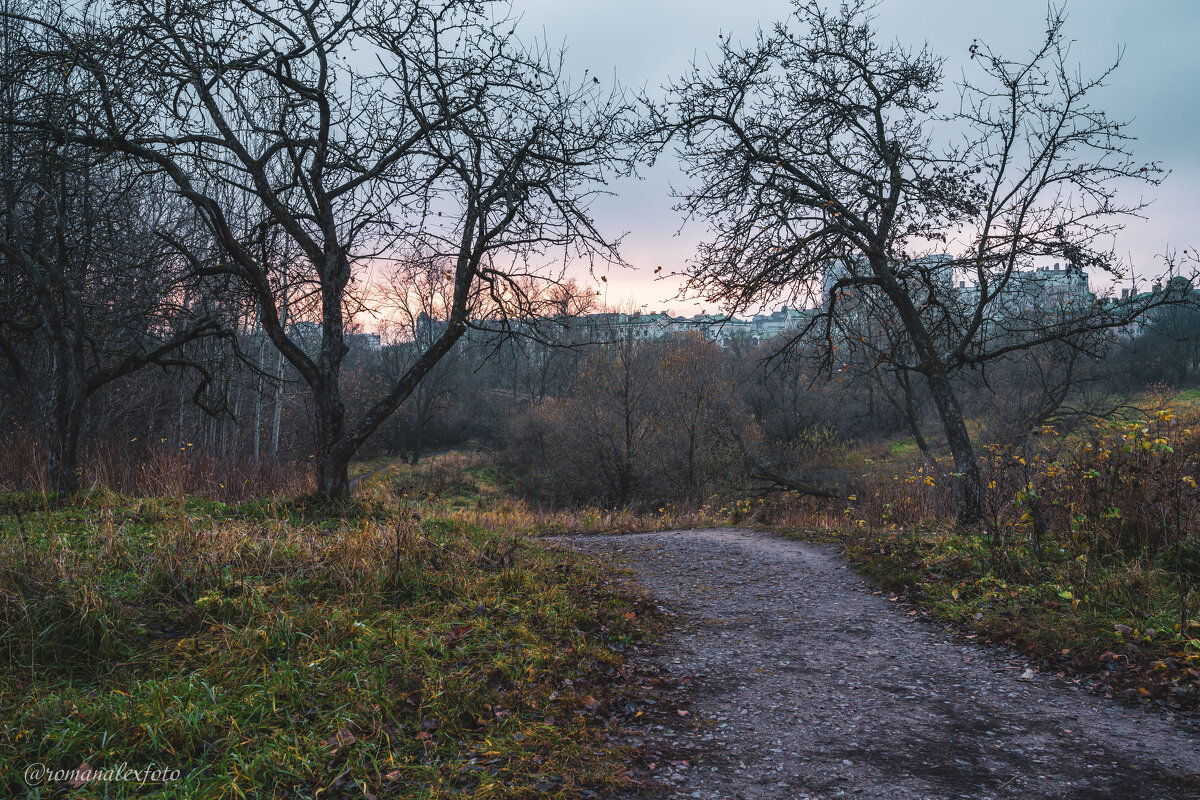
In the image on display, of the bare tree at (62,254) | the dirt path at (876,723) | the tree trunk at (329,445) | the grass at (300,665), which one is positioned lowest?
the dirt path at (876,723)

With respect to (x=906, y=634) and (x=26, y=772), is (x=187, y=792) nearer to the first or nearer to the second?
(x=26, y=772)

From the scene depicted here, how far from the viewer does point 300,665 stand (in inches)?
136

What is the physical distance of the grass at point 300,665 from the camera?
2719 millimetres

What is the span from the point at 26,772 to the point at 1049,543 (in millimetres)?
7145

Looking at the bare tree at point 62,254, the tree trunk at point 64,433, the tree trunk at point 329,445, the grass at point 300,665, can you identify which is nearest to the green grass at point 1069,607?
the grass at point 300,665

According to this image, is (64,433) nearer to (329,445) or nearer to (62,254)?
(62,254)

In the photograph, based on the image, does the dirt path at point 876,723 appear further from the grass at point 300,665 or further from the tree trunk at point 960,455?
the tree trunk at point 960,455

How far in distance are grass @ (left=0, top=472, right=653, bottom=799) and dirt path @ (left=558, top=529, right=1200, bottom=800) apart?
0.49m

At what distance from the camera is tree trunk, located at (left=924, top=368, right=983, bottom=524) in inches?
304

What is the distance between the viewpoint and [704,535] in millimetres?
10156

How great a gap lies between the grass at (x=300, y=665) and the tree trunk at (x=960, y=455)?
479 cm

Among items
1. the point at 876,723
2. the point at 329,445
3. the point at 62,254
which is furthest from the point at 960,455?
the point at 62,254

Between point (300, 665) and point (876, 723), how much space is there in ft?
10.6

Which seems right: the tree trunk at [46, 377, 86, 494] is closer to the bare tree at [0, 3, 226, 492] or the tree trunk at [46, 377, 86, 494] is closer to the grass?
the bare tree at [0, 3, 226, 492]
